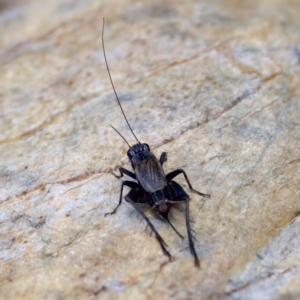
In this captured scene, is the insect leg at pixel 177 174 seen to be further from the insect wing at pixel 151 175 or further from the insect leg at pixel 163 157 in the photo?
the insect leg at pixel 163 157

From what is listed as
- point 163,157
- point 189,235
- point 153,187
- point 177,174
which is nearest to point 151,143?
point 163,157

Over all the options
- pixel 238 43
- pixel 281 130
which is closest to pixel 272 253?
pixel 281 130

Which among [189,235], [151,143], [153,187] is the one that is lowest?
[189,235]

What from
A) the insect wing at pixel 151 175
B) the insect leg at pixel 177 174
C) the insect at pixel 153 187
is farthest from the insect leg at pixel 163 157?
the insect leg at pixel 177 174

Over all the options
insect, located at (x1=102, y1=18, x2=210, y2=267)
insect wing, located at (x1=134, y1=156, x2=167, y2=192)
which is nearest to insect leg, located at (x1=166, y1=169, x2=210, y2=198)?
insect, located at (x1=102, y1=18, x2=210, y2=267)

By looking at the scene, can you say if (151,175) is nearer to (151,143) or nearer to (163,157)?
(163,157)

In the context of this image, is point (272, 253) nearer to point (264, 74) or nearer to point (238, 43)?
point (264, 74)

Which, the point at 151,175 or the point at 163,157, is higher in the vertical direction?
the point at 151,175
